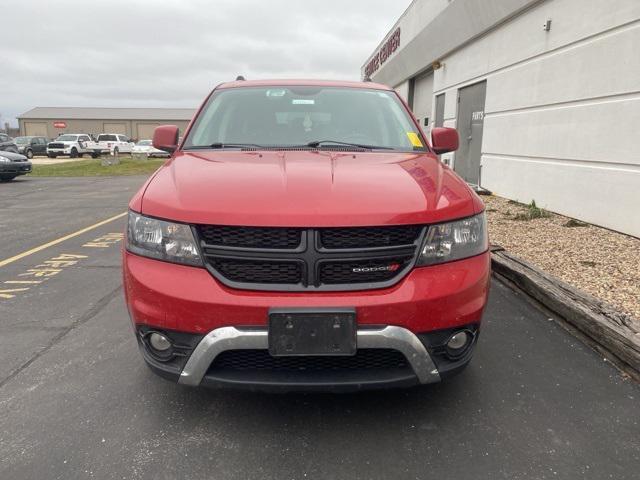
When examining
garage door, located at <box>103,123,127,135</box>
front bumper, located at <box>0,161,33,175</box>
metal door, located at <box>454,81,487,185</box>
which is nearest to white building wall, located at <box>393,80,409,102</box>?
metal door, located at <box>454,81,487,185</box>

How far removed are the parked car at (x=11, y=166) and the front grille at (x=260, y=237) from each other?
1816 centimetres

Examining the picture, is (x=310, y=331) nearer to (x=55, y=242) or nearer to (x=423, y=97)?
(x=55, y=242)

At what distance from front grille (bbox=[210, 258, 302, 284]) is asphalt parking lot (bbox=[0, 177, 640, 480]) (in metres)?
0.81

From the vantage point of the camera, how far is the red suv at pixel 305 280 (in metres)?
2.12

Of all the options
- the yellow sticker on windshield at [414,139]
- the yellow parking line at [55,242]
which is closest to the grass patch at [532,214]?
the yellow sticker on windshield at [414,139]

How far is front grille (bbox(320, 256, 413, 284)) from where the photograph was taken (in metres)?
2.20

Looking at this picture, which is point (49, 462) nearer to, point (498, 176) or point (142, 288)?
point (142, 288)

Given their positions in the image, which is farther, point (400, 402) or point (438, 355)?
point (400, 402)

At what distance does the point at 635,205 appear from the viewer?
228 inches

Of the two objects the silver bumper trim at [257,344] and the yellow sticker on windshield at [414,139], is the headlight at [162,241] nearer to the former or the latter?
the silver bumper trim at [257,344]

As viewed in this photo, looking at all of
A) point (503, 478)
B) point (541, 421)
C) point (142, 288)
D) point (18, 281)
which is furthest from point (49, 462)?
point (18, 281)

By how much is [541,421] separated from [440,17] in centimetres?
1294

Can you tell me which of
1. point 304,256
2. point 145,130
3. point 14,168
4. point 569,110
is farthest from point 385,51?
point 145,130

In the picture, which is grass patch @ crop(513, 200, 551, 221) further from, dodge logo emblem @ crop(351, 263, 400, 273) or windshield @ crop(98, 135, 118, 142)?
windshield @ crop(98, 135, 118, 142)
